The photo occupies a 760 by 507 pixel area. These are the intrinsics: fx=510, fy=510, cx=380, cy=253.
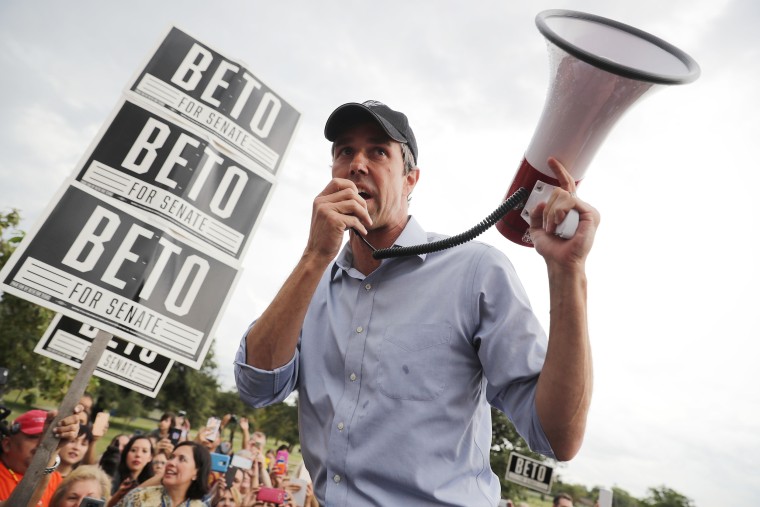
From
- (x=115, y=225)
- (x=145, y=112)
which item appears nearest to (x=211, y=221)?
(x=115, y=225)

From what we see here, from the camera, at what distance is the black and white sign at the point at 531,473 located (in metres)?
8.10

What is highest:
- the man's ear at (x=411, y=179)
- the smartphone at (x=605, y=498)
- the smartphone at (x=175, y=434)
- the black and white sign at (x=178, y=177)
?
the black and white sign at (x=178, y=177)

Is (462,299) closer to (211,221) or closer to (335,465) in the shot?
(335,465)

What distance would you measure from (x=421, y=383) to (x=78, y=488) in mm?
4183

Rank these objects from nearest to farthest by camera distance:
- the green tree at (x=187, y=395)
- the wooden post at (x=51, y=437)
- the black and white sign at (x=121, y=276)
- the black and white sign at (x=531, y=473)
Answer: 1. the wooden post at (x=51, y=437)
2. the black and white sign at (x=121, y=276)
3. the black and white sign at (x=531, y=473)
4. the green tree at (x=187, y=395)

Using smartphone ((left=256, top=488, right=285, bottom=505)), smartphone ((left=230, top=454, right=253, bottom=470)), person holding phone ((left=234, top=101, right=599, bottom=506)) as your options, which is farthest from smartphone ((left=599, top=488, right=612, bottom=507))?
person holding phone ((left=234, top=101, right=599, bottom=506))

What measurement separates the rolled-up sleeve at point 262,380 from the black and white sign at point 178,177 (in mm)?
1793

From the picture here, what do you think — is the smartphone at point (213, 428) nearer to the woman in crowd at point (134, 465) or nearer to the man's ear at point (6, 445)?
the woman in crowd at point (134, 465)

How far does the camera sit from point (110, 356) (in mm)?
3086

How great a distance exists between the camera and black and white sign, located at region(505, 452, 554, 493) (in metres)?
8.10

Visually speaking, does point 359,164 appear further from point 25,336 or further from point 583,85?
point 25,336

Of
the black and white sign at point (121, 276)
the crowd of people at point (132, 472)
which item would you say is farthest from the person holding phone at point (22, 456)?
the black and white sign at point (121, 276)

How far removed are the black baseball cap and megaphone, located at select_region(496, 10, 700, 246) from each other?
550 millimetres

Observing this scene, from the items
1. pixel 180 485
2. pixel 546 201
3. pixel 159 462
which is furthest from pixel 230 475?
pixel 546 201
